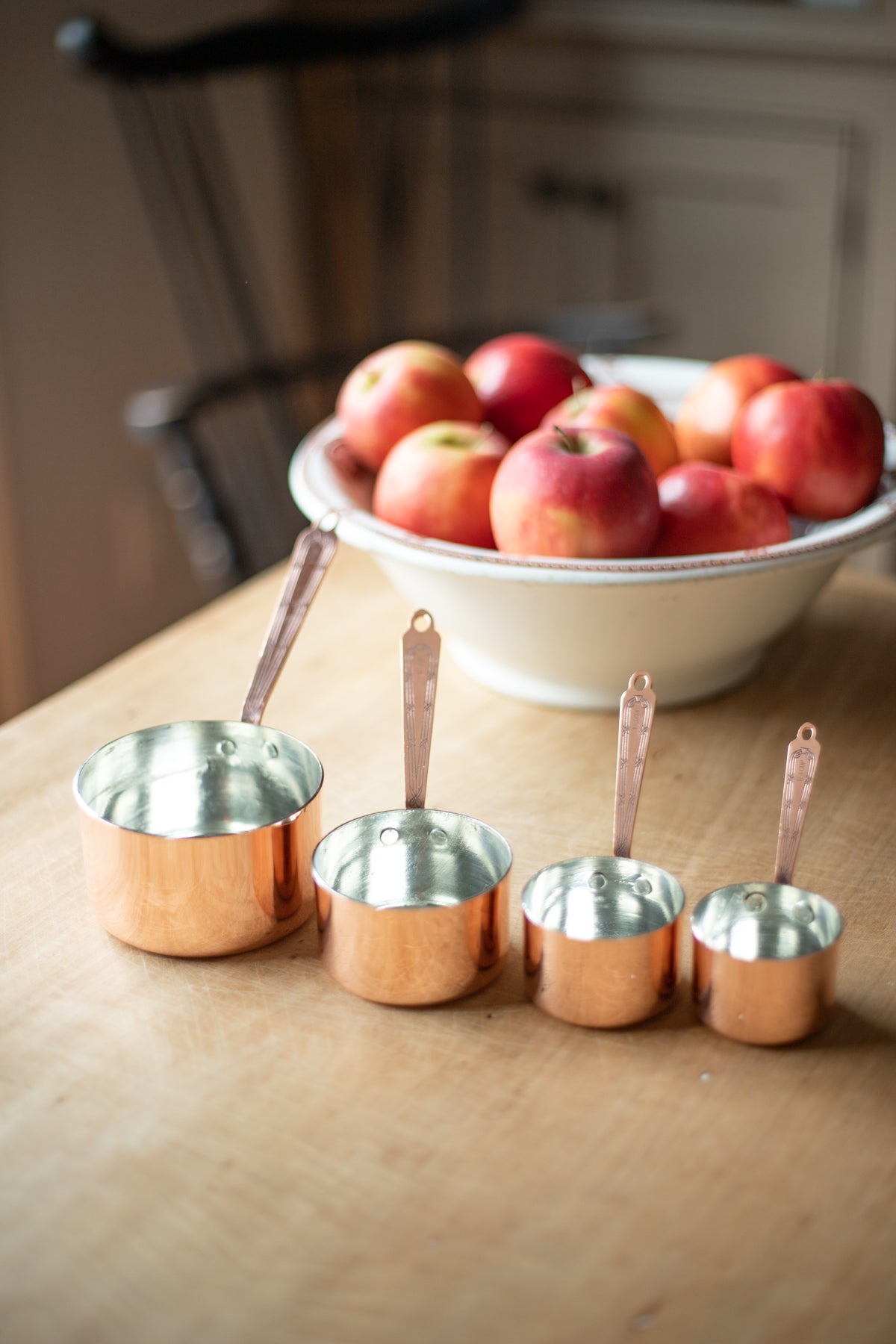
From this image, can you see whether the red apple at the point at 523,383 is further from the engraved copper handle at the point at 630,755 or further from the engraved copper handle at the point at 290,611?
the engraved copper handle at the point at 630,755

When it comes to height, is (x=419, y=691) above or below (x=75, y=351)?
above

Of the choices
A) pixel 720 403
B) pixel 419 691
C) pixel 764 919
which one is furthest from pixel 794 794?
pixel 720 403

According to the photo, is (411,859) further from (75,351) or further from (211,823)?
(75,351)

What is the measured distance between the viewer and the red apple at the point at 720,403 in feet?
2.68

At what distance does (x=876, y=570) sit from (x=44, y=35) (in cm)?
136

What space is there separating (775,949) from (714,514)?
0.28 m

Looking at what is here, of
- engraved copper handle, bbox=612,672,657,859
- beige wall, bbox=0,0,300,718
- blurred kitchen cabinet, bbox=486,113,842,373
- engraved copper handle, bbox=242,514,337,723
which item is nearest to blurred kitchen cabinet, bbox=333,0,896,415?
blurred kitchen cabinet, bbox=486,113,842,373

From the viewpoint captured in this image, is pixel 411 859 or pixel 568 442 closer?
pixel 411 859

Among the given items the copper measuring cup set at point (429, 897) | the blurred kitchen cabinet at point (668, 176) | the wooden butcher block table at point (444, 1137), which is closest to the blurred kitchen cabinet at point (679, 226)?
the blurred kitchen cabinet at point (668, 176)

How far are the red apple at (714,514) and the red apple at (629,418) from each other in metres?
0.06

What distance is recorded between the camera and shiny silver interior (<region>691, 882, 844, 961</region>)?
1.69ft

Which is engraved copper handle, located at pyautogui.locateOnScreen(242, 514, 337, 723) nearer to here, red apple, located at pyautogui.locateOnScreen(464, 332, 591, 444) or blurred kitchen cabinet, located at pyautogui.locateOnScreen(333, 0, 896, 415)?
red apple, located at pyautogui.locateOnScreen(464, 332, 591, 444)

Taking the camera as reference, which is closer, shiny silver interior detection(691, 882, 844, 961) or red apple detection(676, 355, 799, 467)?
shiny silver interior detection(691, 882, 844, 961)

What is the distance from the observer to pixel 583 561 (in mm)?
670
